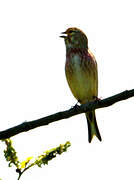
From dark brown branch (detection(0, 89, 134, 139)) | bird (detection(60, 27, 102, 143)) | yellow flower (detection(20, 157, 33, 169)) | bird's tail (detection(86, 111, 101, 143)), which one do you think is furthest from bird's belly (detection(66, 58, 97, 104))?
yellow flower (detection(20, 157, 33, 169))

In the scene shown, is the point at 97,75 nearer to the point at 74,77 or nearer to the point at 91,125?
the point at 74,77

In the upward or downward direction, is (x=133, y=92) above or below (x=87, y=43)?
above

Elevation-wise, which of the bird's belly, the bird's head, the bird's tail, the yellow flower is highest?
the yellow flower

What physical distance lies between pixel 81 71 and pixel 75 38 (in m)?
0.88

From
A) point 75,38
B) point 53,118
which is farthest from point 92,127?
point 53,118

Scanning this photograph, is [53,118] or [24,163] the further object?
[53,118]

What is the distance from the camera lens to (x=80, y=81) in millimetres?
5742

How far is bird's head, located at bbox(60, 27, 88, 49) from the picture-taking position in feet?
20.5

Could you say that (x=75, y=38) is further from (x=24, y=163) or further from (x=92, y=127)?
(x=24, y=163)

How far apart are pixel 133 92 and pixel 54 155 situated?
813 millimetres

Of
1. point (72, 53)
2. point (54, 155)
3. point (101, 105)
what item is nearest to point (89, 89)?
point (72, 53)

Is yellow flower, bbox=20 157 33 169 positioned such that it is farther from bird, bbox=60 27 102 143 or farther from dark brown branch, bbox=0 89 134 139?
bird, bbox=60 27 102 143

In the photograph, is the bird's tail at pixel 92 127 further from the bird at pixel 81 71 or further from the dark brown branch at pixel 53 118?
the dark brown branch at pixel 53 118

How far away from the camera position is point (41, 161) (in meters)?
1.85
